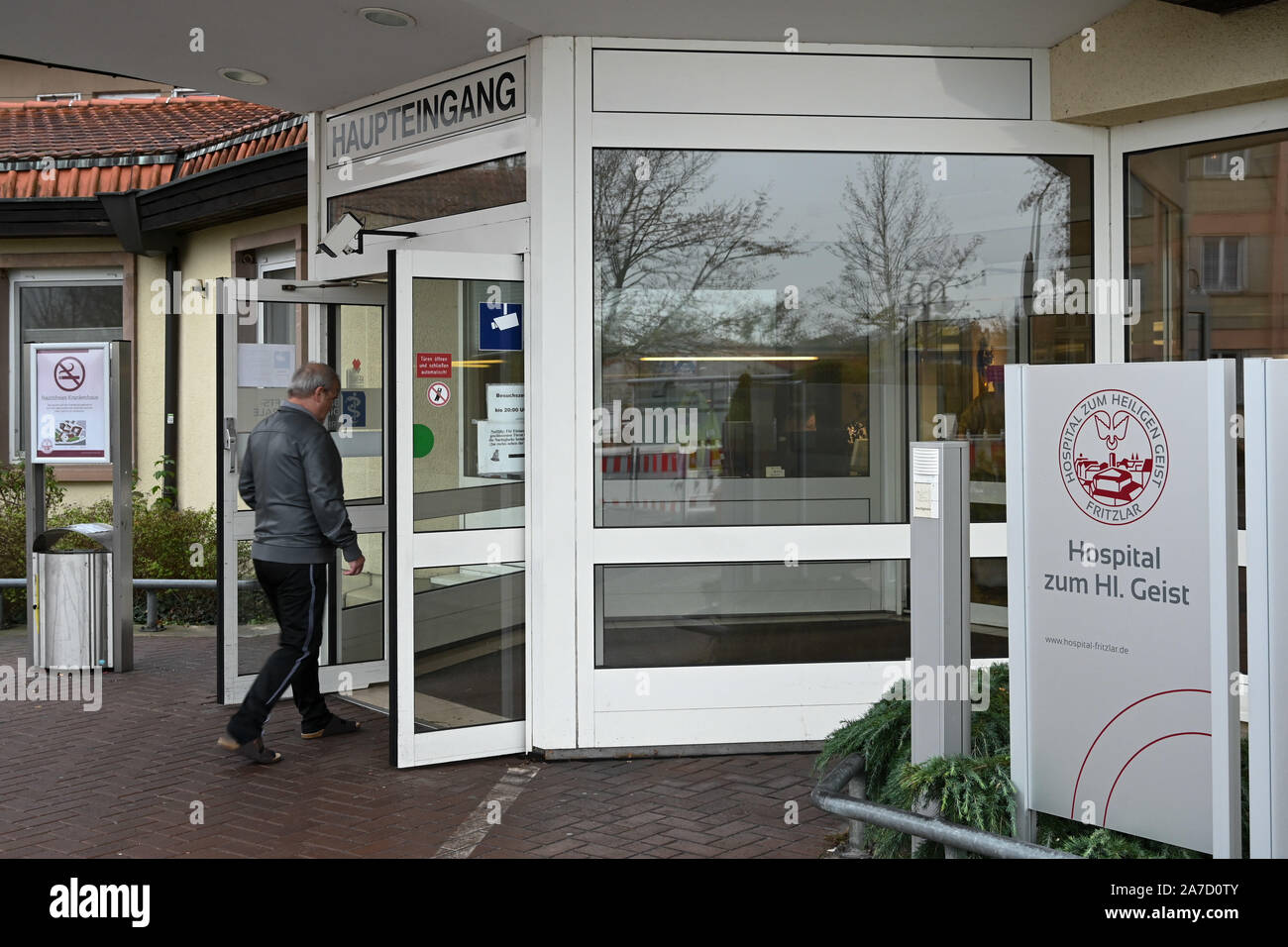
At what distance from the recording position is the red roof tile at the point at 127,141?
450 inches

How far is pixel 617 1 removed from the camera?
596 cm

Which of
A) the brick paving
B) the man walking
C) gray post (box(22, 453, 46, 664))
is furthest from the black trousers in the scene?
gray post (box(22, 453, 46, 664))

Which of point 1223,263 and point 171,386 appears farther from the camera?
point 171,386

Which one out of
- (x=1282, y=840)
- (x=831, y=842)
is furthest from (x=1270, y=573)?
(x=831, y=842)

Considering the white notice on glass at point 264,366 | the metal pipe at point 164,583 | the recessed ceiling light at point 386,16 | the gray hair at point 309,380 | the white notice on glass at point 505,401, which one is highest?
the recessed ceiling light at point 386,16

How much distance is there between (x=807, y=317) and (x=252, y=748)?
3597 millimetres

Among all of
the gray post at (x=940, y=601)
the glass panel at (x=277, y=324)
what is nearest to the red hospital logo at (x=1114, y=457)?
the gray post at (x=940, y=601)

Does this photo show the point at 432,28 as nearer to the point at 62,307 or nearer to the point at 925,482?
the point at 925,482

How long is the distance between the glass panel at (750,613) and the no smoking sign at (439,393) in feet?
3.83

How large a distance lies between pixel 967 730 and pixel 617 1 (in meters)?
3.69

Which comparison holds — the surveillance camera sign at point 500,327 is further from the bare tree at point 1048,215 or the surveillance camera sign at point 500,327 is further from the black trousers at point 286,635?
the bare tree at point 1048,215

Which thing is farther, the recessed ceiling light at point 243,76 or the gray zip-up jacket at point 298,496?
the recessed ceiling light at point 243,76

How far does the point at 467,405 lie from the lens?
654 centimetres

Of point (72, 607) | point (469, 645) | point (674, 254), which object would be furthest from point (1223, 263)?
point (72, 607)
